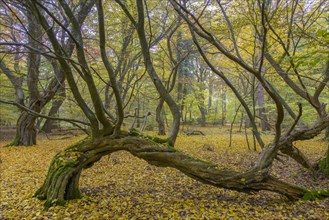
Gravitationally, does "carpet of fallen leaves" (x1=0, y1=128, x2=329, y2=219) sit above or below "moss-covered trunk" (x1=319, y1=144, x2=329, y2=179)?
below

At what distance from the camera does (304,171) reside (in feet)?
16.9

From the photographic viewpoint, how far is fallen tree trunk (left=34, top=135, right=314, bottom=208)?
3355mm

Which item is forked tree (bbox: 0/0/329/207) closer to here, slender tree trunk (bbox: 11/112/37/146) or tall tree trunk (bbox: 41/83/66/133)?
slender tree trunk (bbox: 11/112/37/146)

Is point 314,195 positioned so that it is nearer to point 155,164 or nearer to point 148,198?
point 155,164

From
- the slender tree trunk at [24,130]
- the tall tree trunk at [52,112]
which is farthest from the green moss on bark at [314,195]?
the tall tree trunk at [52,112]

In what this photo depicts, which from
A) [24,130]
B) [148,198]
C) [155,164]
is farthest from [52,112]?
[155,164]

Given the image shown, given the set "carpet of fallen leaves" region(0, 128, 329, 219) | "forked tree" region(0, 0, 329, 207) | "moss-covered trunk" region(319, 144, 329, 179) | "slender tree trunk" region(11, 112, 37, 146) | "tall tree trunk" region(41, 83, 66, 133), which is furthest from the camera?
"tall tree trunk" region(41, 83, 66, 133)

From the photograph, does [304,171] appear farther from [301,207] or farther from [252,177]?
[252,177]

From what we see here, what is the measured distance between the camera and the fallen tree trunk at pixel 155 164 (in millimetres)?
3355

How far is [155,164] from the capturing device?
3.74 metres

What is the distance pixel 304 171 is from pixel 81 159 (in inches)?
181

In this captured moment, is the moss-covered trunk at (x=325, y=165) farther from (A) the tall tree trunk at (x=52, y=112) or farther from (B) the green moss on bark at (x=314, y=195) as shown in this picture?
(A) the tall tree trunk at (x=52, y=112)

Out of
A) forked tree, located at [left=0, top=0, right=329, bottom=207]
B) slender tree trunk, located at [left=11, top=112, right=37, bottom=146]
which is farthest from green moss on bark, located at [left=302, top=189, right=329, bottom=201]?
slender tree trunk, located at [left=11, top=112, right=37, bottom=146]

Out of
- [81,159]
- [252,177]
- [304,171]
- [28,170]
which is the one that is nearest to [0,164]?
[28,170]
